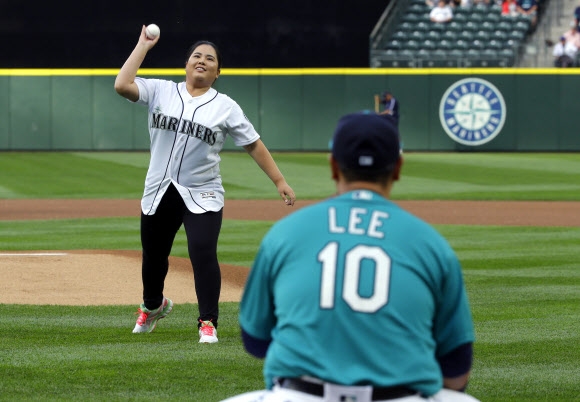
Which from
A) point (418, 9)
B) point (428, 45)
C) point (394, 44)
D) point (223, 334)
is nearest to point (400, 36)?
point (394, 44)

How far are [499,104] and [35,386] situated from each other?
26.3 metres

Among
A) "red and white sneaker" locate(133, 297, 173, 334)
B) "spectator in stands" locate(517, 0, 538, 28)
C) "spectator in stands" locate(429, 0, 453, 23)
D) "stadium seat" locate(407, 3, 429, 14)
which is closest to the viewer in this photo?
"red and white sneaker" locate(133, 297, 173, 334)

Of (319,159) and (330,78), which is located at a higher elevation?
(330,78)

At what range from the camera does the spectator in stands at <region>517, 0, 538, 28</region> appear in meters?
32.7

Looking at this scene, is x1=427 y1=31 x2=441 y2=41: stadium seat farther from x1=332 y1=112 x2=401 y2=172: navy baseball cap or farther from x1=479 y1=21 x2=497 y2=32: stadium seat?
x1=332 y1=112 x2=401 y2=172: navy baseball cap

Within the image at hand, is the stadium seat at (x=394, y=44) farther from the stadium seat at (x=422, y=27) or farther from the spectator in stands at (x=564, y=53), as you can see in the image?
the spectator in stands at (x=564, y=53)

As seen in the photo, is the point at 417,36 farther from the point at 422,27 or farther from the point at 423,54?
the point at 423,54

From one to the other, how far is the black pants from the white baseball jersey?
6 cm

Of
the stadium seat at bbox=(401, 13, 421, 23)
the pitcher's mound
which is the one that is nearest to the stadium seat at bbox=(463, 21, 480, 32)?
the stadium seat at bbox=(401, 13, 421, 23)

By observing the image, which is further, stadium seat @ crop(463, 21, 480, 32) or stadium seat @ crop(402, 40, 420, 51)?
stadium seat @ crop(463, 21, 480, 32)

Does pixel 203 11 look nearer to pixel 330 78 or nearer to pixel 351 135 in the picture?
pixel 330 78

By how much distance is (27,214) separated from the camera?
17125 millimetres

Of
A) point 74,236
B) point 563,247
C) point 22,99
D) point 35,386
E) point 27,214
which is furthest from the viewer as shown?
point 22,99

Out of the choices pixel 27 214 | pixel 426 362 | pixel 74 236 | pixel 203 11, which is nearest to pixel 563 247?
pixel 74 236
